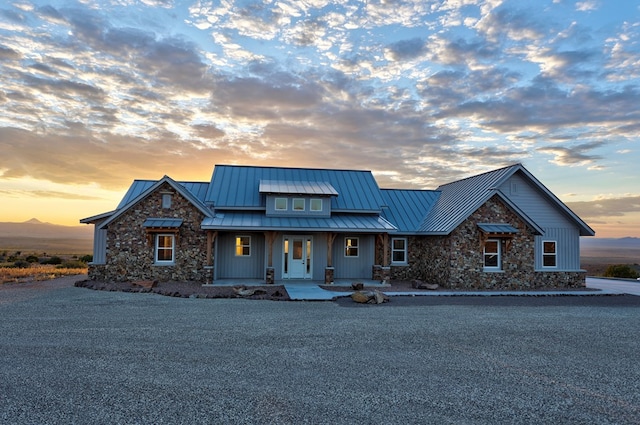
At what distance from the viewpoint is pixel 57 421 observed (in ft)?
17.7

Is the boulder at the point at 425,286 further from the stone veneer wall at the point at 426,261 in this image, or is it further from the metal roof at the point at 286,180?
the metal roof at the point at 286,180

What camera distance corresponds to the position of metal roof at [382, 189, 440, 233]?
23656mm

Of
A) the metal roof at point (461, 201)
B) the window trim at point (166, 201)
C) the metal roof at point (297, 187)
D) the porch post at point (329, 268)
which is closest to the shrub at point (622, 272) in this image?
the metal roof at point (461, 201)

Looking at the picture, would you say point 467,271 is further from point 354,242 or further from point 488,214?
point 354,242

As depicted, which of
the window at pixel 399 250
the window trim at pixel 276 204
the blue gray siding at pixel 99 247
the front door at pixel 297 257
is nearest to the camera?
the front door at pixel 297 257

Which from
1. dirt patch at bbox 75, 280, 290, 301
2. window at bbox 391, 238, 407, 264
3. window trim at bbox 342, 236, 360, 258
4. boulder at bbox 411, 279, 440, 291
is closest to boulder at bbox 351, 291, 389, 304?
dirt patch at bbox 75, 280, 290, 301

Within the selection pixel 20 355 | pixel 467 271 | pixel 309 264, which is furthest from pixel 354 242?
pixel 20 355

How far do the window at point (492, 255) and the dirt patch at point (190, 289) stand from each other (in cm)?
989

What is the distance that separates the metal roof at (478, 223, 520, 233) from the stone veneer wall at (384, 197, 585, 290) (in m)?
0.22

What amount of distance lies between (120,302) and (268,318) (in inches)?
238

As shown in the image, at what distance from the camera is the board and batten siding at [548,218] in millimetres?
22578

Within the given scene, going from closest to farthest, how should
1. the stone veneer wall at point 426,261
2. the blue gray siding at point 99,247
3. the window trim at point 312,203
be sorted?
the stone veneer wall at point 426,261 < the window trim at point 312,203 < the blue gray siding at point 99,247

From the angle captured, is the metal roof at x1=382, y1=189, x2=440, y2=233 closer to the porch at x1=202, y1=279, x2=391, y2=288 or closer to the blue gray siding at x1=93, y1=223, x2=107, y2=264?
the porch at x1=202, y1=279, x2=391, y2=288

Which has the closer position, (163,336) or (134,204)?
(163,336)
